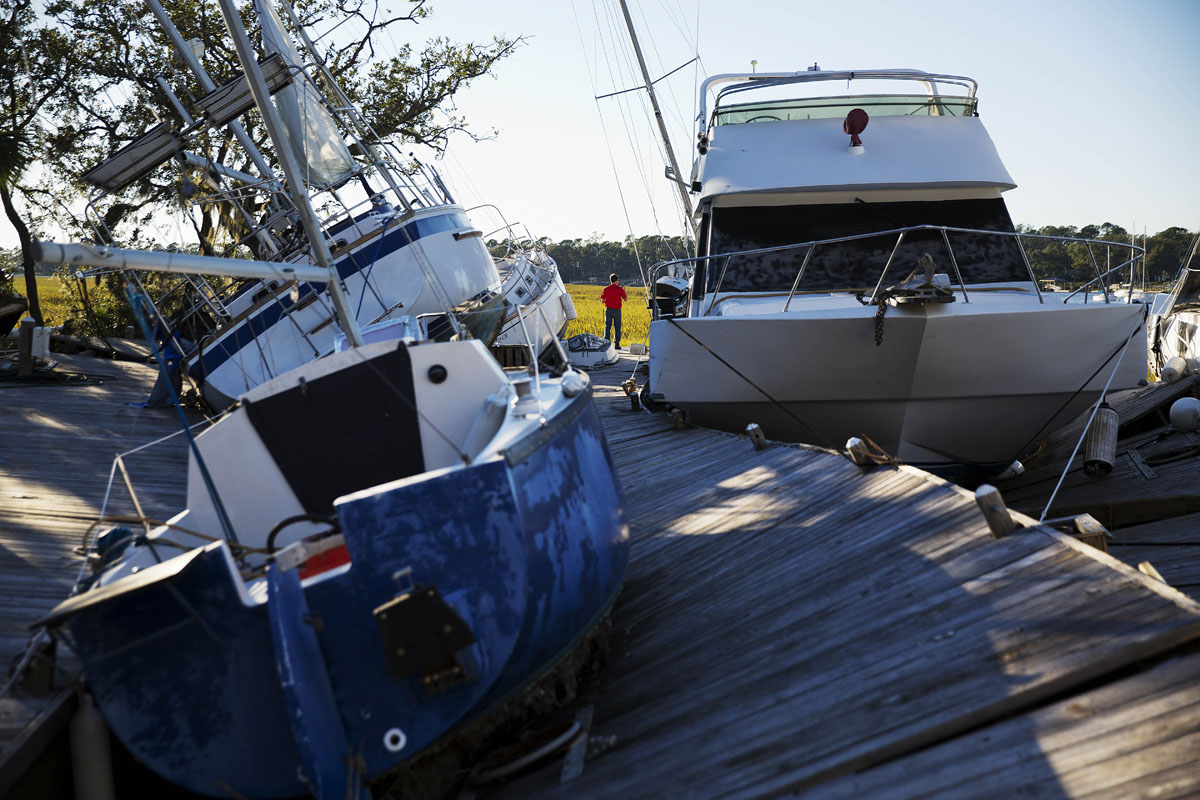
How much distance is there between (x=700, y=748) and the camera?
376cm

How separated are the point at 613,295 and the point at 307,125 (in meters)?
10.2

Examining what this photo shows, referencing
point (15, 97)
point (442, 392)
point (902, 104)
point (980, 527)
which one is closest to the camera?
point (980, 527)

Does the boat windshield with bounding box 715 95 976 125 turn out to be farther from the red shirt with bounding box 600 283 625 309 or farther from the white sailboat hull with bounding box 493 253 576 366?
the red shirt with bounding box 600 283 625 309

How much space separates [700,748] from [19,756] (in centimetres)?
262

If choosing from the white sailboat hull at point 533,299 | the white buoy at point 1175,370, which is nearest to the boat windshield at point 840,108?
the white buoy at point 1175,370

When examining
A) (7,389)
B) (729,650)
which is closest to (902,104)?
(729,650)

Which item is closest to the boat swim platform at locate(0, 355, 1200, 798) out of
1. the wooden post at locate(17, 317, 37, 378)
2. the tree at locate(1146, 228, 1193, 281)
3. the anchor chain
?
the anchor chain

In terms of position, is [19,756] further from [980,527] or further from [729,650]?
[980,527]

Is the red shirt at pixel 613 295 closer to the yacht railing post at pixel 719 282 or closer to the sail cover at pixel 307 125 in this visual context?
the sail cover at pixel 307 125

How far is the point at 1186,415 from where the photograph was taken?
9.00 meters

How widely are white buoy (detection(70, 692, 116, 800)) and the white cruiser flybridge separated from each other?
17.3 ft

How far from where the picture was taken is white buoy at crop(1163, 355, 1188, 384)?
1120 cm

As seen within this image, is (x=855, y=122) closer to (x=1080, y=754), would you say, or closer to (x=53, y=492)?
(x=1080, y=754)

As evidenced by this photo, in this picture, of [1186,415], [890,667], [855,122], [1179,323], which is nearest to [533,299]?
[855,122]
